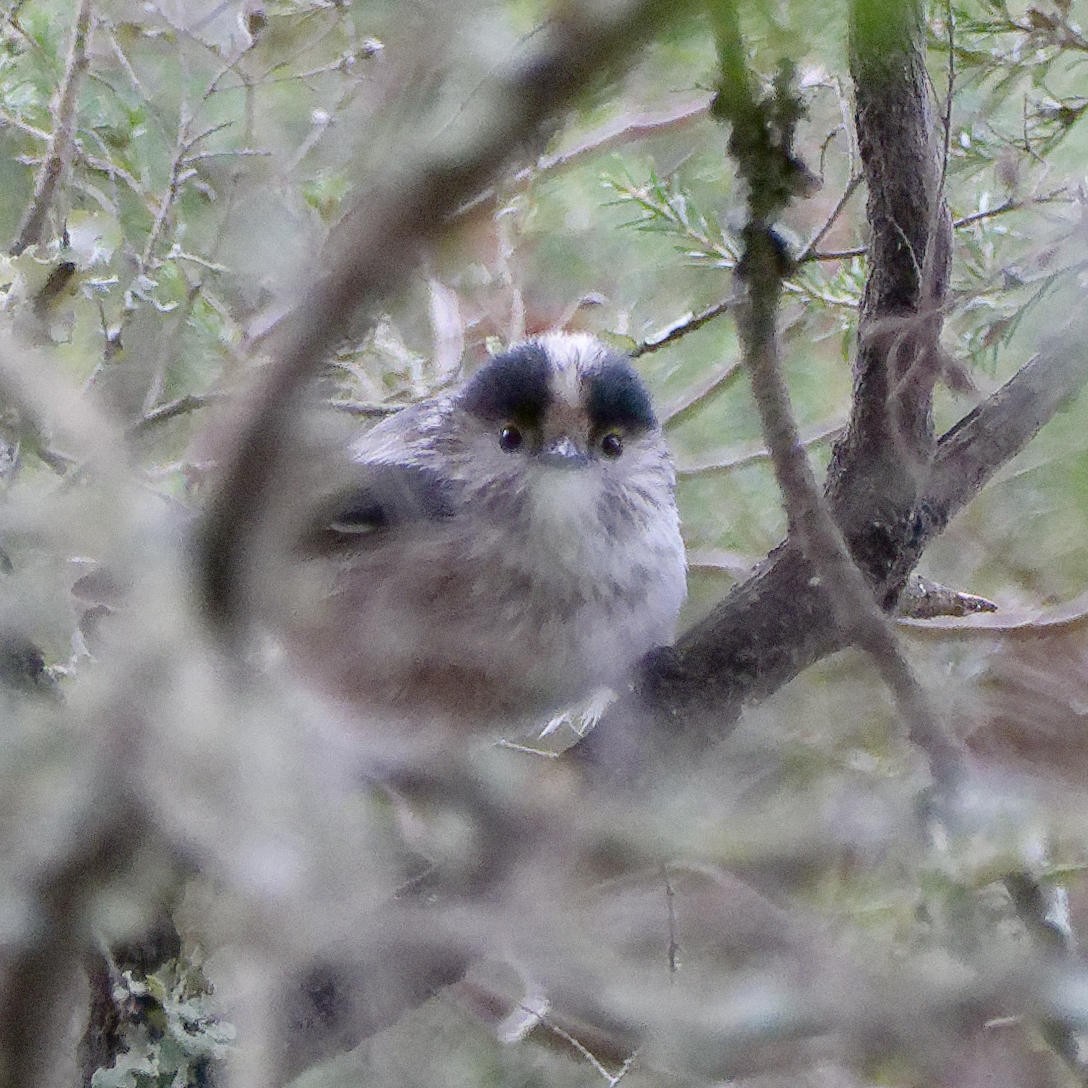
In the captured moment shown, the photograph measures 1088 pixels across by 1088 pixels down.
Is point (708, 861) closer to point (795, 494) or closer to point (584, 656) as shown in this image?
point (795, 494)

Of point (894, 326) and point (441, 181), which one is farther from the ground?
point (441, 181)

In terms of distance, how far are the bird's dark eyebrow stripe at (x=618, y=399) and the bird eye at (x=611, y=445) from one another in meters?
0.01

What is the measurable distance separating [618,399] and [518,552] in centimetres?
28

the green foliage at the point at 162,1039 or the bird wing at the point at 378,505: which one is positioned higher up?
the bird wing at the point at 378,505

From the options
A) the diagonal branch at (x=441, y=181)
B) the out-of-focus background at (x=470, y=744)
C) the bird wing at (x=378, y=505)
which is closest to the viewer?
the diagonal branch at (x=441, y=181)

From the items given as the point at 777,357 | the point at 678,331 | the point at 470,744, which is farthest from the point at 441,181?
the point at 678,331

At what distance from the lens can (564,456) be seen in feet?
5.35

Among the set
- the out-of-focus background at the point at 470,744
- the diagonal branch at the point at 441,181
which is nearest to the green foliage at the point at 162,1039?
the out-of-focus background at the point at 470,744

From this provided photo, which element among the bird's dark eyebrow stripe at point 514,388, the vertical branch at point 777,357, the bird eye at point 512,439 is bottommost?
the bird eye at point 512,439

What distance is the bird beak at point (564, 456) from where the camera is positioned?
1.63 meters

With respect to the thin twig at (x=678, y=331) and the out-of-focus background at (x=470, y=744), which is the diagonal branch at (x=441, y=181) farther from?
the thin twig at (x=678, y=331)

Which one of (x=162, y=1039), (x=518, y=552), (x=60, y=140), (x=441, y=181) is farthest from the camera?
(x=518, y=552)

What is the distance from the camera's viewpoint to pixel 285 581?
632 mm

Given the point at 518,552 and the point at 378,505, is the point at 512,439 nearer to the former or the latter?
the point at 518,552
